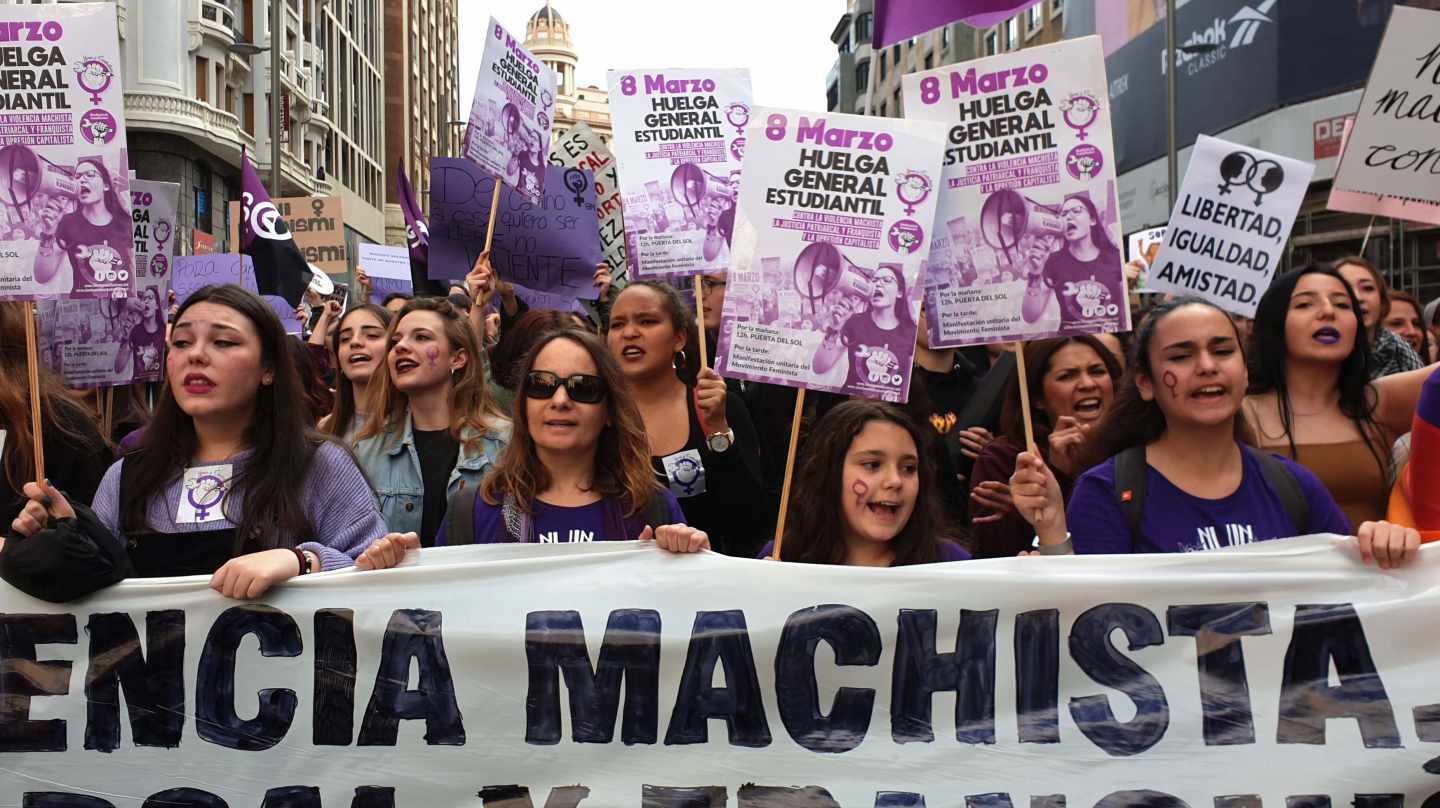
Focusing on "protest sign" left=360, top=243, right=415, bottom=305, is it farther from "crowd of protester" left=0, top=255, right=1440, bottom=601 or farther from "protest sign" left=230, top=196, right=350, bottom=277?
"crowd of protester" left=0, top=255, right=1440, bottom=601

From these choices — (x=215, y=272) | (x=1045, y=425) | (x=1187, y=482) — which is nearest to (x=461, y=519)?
(x=1187, y=482)

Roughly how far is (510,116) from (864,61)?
56651mm

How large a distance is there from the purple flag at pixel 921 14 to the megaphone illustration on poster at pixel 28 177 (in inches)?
103

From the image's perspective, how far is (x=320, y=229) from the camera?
1352 cm

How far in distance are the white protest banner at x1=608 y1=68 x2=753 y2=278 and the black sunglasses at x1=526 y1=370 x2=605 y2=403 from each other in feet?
6.44

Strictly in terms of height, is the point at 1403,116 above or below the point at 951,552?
above

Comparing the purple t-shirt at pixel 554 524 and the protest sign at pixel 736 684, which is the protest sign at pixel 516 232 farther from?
the protest sign at pixel 736 684

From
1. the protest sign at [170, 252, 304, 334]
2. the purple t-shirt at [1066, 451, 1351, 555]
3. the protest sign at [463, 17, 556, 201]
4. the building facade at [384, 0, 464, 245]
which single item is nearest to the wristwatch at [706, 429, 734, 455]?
the purple t-shirt at [1066, 451, 1351, 555]

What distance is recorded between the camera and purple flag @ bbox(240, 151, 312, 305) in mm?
9883

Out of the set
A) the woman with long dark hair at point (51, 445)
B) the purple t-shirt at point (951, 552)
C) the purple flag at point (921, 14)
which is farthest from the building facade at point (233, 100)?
the purple t-shirt at point (951, 552)

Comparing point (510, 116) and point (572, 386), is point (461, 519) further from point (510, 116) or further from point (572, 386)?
point (510, 116)

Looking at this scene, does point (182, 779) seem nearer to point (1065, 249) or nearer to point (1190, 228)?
point (1065, 249)

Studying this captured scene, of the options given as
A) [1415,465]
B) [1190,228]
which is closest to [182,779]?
[1415,465]

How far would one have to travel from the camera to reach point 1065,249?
13.2 feet
